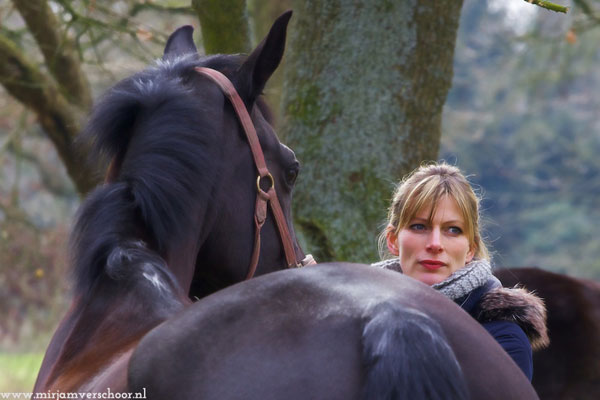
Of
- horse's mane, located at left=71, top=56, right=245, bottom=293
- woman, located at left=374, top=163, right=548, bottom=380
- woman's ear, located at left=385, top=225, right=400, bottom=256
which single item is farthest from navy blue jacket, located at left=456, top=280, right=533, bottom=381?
horse's mane, located at left=71, top=56, right=245, bottom=293

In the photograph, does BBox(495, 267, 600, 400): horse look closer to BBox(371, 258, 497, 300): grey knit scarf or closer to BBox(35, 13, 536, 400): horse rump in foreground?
BBox(371, 258, 497, 300): grey knit scarf

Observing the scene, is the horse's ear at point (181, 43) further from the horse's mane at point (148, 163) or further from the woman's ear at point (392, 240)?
the woman's ear at point (392, 240)

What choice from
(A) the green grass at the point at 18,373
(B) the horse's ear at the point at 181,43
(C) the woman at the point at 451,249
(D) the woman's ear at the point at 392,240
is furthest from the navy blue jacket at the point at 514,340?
(A) the green grass at the point at 18,373

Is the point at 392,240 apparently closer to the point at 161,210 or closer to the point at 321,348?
the point at 161,210

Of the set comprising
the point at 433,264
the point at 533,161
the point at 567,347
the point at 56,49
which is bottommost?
the point at 533,161

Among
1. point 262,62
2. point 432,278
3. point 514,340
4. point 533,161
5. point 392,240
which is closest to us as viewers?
point 514,340

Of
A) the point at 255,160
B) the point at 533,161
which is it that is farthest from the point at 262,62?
the point at 533,161

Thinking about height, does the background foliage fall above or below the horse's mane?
below

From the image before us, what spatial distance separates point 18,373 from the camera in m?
9.47

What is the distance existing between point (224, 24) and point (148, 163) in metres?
2.05

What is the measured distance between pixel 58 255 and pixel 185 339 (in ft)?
28.5

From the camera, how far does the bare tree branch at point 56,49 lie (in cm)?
482

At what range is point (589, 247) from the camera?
2259 centimetres

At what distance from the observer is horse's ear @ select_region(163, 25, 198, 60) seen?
9.29ft
